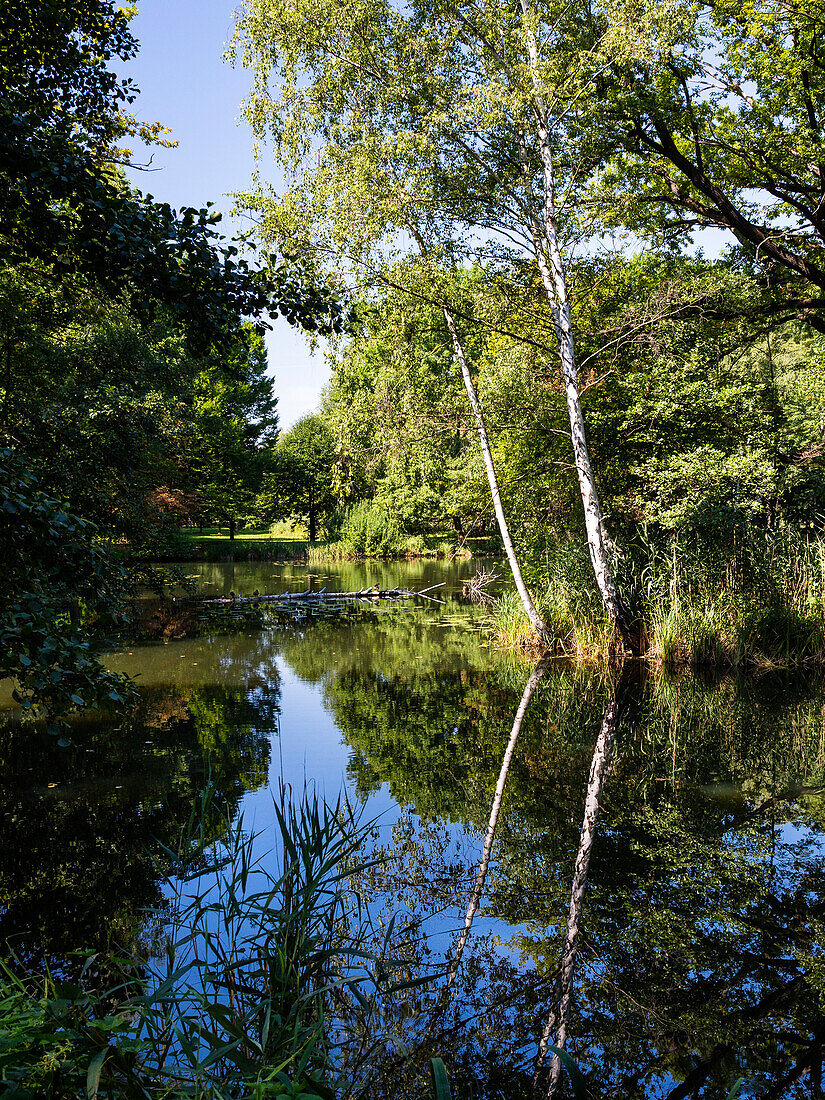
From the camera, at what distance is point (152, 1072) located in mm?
2314

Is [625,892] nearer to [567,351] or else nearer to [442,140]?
[567,351]

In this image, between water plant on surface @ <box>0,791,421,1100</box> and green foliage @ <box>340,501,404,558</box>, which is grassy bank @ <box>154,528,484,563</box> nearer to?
green foliage @ <box>340,501,404,558</box>

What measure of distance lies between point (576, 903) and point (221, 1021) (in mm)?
2296

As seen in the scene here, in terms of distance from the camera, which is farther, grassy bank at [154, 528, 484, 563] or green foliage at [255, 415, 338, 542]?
green foliage at [255, 415, 338, 542]

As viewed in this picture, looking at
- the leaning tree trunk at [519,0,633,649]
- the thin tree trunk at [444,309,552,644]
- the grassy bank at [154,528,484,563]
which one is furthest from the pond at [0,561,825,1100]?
the grassy bank at [154,528,484,563]

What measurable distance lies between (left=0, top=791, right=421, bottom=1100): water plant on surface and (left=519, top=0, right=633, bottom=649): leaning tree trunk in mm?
7513

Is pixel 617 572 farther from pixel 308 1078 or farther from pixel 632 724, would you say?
pixel 308 1078

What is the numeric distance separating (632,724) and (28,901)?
19.0 feet

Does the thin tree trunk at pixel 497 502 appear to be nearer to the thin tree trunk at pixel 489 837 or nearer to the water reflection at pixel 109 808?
the thin tree trunk at pixel 489 837

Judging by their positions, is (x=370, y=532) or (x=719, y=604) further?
(x=370, y=532)

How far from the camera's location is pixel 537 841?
4922mm

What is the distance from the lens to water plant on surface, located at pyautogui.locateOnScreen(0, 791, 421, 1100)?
2.08m

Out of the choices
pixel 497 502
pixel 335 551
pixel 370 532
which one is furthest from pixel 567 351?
pixel 335 551

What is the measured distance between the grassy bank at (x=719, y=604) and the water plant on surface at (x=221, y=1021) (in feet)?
25.4
